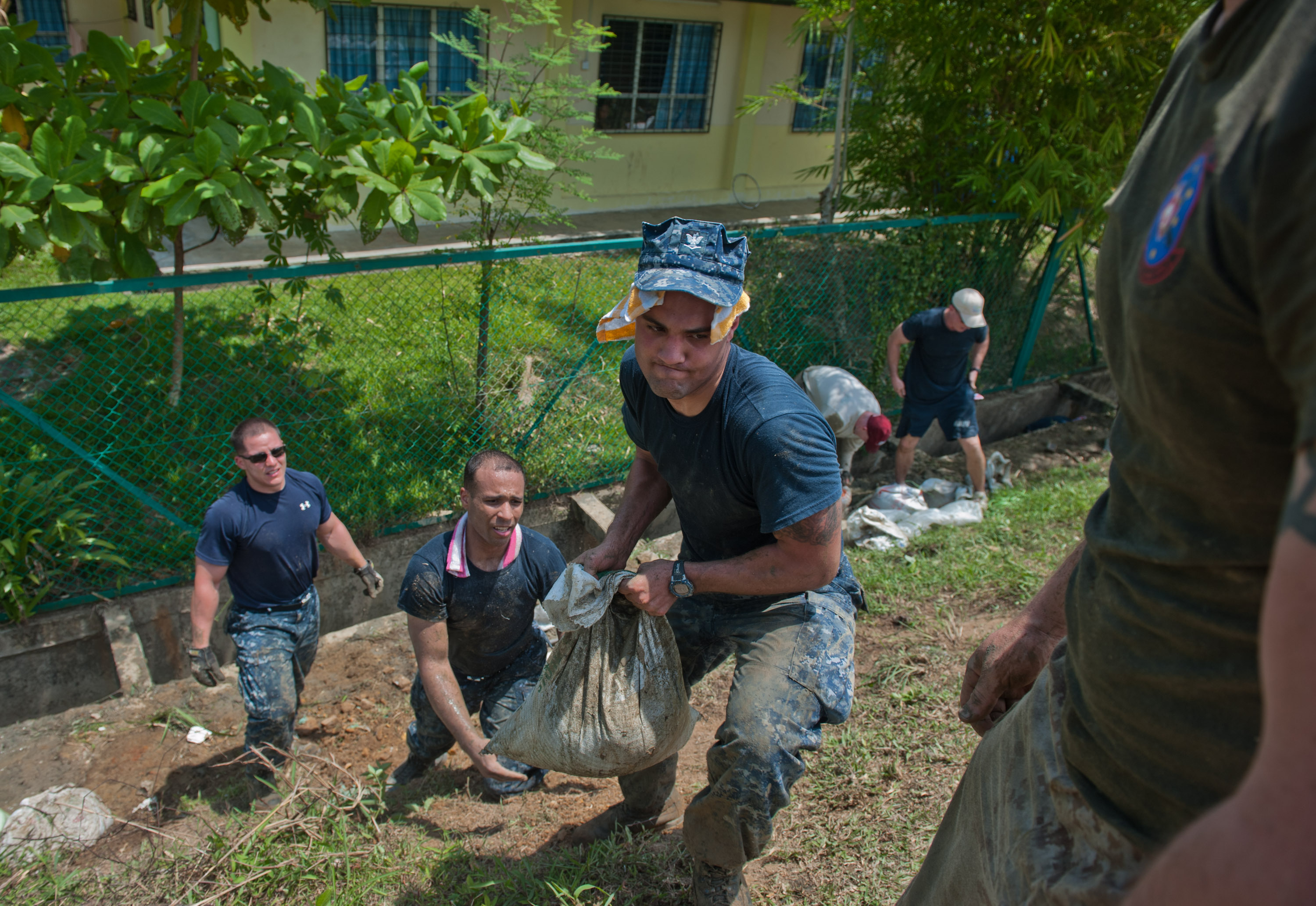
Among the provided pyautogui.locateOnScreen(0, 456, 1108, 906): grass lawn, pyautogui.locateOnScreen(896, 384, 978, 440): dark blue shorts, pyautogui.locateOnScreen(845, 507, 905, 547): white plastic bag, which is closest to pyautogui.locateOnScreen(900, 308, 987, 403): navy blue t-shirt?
pyautogui.locateOnScreen(896, 384, 978, 440): dark blue shorts

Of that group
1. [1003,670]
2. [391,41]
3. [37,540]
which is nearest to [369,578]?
[37,540]

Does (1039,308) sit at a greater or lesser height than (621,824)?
greater

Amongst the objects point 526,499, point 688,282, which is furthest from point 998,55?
point 688,282

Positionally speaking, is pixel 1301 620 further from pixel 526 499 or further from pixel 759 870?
pixel 526 499

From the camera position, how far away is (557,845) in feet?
10.2

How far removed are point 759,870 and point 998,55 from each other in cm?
645

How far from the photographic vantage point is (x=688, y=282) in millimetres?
2311

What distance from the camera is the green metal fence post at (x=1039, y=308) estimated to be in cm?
754

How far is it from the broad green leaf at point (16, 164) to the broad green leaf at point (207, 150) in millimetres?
648

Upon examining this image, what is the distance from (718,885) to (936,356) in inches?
190

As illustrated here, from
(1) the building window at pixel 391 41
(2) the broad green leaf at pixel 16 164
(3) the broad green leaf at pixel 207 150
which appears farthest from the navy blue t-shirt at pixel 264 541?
(1) the building window at pixel 391 41

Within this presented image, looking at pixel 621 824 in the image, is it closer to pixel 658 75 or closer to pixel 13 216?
pixel 13 216

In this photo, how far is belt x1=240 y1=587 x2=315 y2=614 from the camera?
4023 millimetres

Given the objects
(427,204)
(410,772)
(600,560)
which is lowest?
(410,772)
